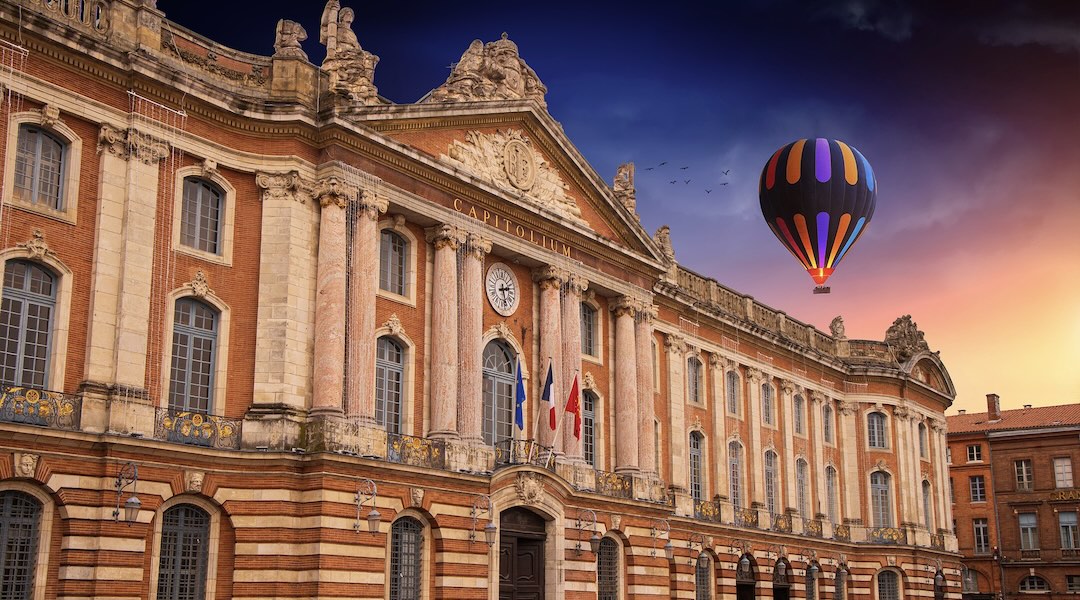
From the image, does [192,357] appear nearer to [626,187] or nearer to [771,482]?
[626,187]

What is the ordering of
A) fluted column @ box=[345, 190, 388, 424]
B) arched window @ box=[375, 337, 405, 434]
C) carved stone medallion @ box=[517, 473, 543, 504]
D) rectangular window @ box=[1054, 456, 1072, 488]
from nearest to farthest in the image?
1. fluted column @ box=[345, 190, 388, 424]
2. arched window @ box=[375, 337, 405, 434]
3. carved stone medallion @ box=[517, 473, 543, 504]
4. rectangular window @ box=[1054, 456, 1072, 488]

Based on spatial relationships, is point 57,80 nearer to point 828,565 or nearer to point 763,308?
point 763,308

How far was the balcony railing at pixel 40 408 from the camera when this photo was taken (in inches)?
835

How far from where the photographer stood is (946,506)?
55812mm

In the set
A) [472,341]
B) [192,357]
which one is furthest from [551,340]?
[192,357]

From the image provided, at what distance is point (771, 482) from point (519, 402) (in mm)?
18796

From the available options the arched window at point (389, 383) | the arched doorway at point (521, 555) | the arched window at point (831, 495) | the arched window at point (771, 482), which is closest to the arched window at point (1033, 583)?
the arched window at point (831, 495)

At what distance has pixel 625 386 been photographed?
34.8 metres

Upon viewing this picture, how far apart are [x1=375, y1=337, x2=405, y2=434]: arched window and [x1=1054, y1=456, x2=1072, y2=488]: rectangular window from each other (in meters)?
50.4

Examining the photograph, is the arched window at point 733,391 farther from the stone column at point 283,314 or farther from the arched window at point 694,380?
the stone column at point 283,314

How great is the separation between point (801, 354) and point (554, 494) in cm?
2085

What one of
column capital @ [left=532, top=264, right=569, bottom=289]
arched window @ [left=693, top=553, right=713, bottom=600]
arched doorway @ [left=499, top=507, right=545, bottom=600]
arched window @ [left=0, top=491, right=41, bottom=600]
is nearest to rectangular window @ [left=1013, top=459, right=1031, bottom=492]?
arched window @ [left=693, top=553, right=713, bottom=600]

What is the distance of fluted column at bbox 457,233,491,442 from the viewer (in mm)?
28922

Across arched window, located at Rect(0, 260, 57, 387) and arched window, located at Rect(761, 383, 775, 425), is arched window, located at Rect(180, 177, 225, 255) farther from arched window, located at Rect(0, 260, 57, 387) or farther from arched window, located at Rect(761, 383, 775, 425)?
arched window, located at Rect(761, 383, 775, 425)
